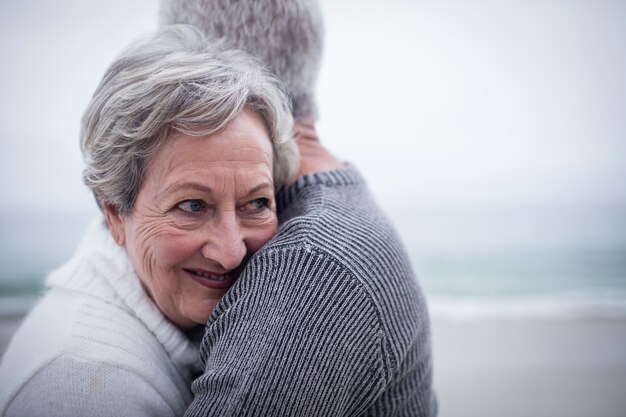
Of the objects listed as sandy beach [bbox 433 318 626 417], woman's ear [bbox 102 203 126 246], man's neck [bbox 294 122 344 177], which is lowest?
sandy beach [bbox 433 318 626 417]

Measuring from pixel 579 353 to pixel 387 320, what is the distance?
5.94 meters

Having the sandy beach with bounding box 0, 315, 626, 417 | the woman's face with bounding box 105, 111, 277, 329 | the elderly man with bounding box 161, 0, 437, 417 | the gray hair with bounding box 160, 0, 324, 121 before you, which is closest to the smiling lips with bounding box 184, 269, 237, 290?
the woman's face with bounding box 105, 111, 277, 329

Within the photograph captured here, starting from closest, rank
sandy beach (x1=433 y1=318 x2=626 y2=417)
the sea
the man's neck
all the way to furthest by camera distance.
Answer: the man's neck → sandy beach (x1=433 y1=318 x2=626 y2=417) → the sea

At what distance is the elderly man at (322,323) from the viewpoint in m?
1.19

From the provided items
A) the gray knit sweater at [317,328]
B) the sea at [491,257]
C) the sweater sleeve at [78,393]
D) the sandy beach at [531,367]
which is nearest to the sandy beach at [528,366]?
the sandy beach at [531,367]

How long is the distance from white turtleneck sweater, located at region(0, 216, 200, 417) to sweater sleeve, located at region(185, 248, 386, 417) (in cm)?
22

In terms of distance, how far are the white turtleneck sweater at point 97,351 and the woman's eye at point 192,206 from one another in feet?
1.00

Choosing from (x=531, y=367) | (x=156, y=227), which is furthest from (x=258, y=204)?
(x=531, y=367)

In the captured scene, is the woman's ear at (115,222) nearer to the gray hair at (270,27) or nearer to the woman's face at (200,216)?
the woman's face at (200,216)

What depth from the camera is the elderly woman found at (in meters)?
1.34

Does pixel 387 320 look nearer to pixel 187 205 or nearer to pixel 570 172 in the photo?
pixel 187 205

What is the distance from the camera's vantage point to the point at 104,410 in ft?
4.20

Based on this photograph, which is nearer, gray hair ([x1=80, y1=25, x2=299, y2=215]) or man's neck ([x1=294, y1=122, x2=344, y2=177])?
gray hair ([x1=80, y1=25, x2=299, y2=215])

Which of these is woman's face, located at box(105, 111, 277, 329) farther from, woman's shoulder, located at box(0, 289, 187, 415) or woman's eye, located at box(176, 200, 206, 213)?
woman's shoulder, located at box(0, 289, 187, 415)
